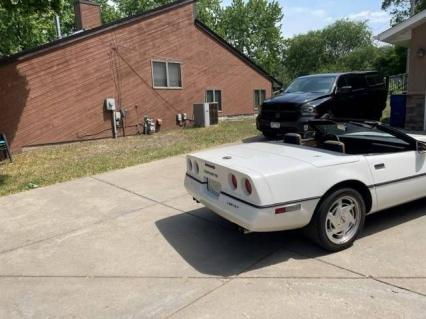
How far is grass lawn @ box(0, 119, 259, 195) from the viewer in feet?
25.1

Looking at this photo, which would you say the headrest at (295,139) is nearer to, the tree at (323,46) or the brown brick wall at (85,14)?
the brown brick wall at (85,14)

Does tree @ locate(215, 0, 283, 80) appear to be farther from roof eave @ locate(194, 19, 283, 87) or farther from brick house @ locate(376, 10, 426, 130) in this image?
brick house @ locate(376, 10, 426, 130)

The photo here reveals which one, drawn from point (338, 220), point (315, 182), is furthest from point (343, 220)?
point (315, 182)

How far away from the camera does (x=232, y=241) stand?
411 cm

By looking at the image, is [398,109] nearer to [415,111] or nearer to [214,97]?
[415,111]

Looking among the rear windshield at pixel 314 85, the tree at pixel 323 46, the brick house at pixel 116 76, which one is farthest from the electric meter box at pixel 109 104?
the tree at pixel 323 46

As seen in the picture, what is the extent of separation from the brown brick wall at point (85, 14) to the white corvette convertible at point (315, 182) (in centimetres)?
1458

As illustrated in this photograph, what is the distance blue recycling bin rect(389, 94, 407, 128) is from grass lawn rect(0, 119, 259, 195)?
4480 millimetres

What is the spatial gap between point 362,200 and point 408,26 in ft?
29.3

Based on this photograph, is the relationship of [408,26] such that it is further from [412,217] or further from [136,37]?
[136,37]

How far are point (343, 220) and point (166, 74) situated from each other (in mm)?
13124

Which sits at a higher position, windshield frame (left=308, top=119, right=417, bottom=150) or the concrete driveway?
windshield frame (left=308, top=119, right=417, bottom=150)

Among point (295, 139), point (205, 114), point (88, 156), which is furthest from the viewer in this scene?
point (205, 114)

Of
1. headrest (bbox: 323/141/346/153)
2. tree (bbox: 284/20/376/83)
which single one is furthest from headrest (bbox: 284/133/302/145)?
tree (bbox: 284/20/376/83)
